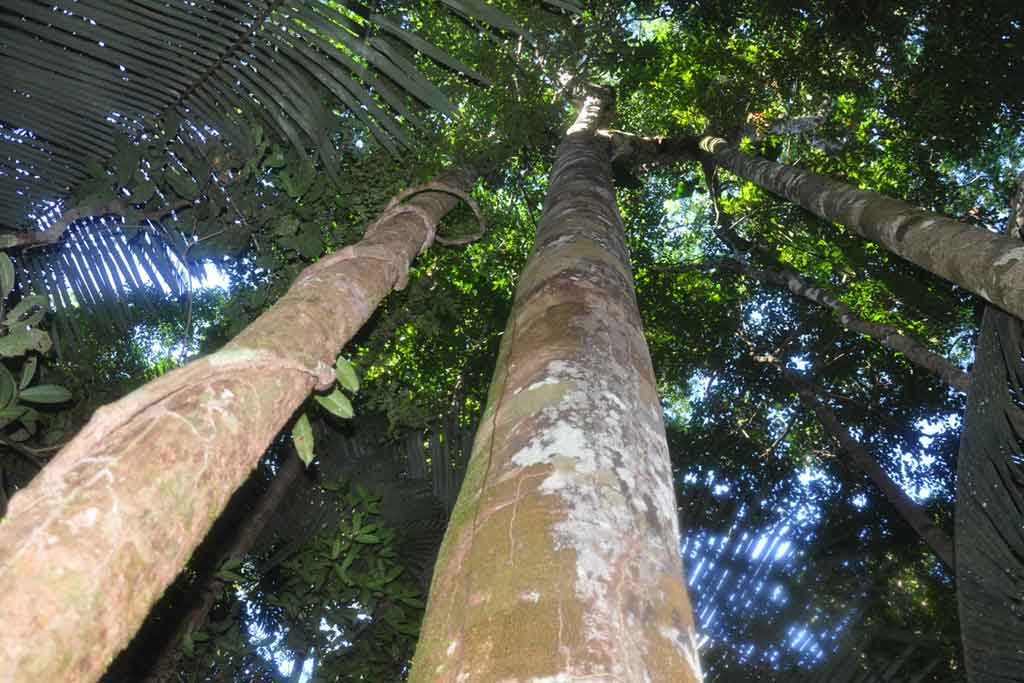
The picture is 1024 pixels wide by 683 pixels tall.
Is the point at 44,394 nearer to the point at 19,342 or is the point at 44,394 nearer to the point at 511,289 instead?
the point at 19,342

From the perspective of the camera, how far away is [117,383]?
4844mm

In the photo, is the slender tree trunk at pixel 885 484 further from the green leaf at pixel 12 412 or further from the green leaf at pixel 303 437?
the green leaf at pixel 12 412

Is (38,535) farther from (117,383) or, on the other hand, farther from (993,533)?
(117,383)

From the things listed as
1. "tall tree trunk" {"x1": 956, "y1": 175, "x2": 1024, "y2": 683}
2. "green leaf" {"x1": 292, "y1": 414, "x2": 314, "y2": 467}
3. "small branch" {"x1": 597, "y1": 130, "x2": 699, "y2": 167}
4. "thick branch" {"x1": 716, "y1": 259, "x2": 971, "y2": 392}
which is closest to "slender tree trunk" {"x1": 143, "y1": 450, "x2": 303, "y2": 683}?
"green leaf" {"x1": 292, "y1": 414, "x2": 314, "y2": 467}

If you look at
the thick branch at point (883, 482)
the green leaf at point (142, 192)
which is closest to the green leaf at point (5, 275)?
the green leaf at point (142, 192)

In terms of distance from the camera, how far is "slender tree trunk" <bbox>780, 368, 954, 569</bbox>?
5875 millimetres

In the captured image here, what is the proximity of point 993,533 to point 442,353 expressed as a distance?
5257 mm

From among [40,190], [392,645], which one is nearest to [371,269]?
[40,190]

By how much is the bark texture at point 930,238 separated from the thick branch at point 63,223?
3327 mm

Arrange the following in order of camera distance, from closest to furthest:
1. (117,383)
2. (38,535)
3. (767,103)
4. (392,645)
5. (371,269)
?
1. (38,535)
2. (371,269)
3. (392,645)
4. (117,383)
5. (767,103)

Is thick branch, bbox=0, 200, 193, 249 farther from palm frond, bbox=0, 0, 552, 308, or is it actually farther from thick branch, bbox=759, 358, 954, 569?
thick branch, bbox=759, 358, 954, 569

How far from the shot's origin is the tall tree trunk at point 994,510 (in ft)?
10.6

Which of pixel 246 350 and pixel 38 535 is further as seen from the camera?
pixel 246 350

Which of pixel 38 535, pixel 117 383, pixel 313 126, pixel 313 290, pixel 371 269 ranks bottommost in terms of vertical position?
pixel 38 535
